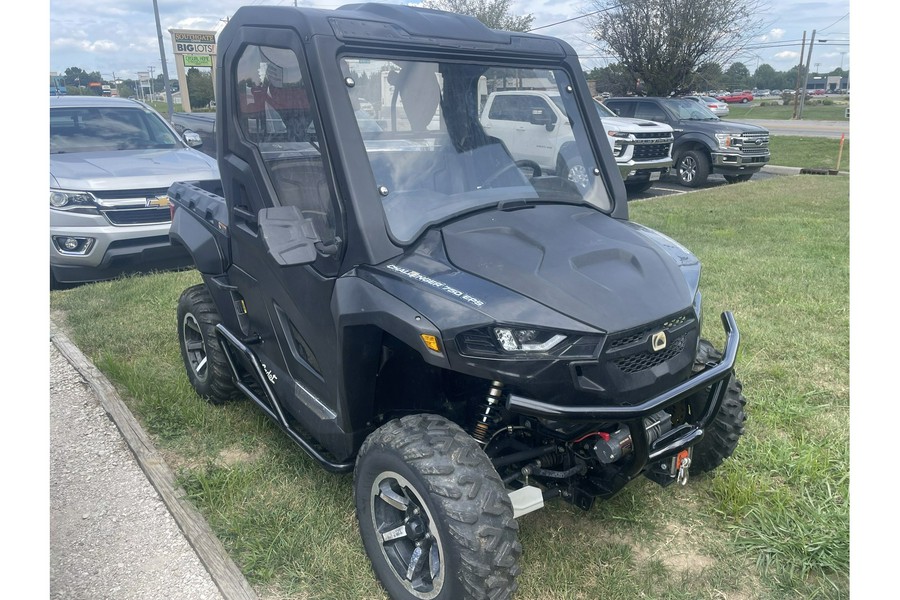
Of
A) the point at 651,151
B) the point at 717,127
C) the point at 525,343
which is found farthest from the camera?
the point at 717,127

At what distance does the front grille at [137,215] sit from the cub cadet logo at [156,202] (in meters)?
0.03

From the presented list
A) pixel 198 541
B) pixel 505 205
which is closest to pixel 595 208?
pixel 505 205

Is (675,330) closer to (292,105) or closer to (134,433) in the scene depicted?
(292,105)

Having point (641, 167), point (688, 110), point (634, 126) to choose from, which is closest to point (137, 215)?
point (641, 167)

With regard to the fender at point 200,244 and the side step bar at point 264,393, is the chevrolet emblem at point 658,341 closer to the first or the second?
the side step bar at point 264,393

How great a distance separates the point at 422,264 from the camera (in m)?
2.54

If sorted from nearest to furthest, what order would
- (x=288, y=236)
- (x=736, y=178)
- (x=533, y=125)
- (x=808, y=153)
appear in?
(x=288, y=236), (x=533, y=125), (x=736, y=178), (x=808, y=153)

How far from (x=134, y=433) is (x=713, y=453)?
10.2 feet

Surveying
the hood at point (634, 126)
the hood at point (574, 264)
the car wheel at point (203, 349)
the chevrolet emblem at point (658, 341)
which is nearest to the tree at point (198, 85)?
the hood at point (634, 126)

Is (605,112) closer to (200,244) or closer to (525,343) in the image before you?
(200,244)

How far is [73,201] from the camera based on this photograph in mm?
6922

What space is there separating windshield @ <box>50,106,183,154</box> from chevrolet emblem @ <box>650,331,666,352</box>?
24.1 feet

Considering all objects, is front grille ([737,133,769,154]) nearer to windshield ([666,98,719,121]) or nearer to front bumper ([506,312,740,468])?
windshield ([666,98,719,121])

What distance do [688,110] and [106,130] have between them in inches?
475
